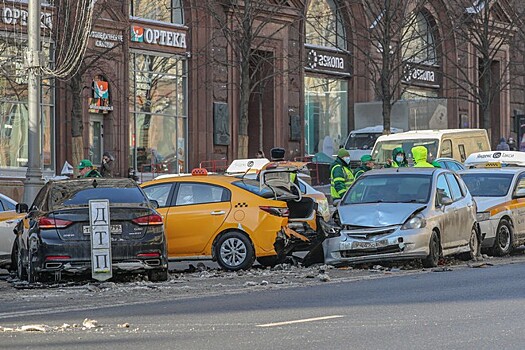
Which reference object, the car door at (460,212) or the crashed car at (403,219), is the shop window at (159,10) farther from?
the crashed car at (403,219)

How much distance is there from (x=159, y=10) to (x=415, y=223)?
22680 millimetres

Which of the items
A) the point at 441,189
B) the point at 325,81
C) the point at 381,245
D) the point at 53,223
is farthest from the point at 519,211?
the point at 325,81

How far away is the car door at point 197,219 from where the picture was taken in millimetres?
18891

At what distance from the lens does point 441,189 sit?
64.8 ft

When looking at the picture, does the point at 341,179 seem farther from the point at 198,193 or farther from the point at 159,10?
the point at 159,10

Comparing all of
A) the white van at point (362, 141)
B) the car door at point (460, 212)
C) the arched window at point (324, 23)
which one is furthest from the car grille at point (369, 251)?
the arched window at point (324, 23)

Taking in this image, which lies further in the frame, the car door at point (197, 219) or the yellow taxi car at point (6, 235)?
the yellow taxi car at point (6, 235)

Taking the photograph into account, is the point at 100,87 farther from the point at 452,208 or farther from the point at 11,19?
the point at 452,208

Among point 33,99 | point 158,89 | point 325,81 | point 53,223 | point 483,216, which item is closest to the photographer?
point 53,223

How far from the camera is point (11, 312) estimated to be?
1357 centimetres

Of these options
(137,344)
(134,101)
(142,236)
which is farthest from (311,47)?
(137,344)

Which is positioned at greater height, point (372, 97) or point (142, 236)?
point (372, 97)

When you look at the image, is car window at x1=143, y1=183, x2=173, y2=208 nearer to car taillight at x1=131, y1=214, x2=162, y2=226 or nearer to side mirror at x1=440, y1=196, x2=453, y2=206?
car taillight at x1=131, y1=214, x2=162, y2=226

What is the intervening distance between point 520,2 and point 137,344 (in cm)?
4618
